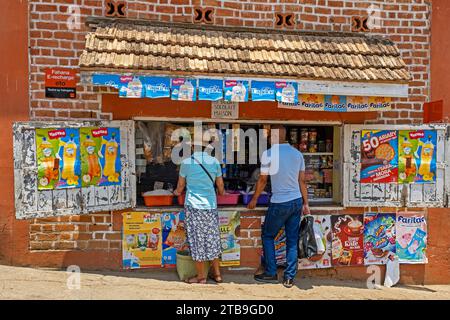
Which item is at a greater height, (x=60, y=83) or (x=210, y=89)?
(x=60, y=83)

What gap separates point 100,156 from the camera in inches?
212

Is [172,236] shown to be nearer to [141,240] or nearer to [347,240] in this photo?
[141,240]

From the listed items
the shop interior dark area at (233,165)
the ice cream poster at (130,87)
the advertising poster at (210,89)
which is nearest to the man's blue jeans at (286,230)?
the shop interior dark area at (233,165)

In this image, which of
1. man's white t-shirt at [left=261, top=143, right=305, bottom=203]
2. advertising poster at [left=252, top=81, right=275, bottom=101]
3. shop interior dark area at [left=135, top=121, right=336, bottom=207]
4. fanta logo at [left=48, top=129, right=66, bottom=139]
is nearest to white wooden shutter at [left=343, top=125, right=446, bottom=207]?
shop interior dark area at [left=135, top=121, right=336, bottom=207]

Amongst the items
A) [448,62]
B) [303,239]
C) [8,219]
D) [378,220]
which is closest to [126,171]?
[8,219]

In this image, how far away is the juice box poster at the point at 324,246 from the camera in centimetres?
601

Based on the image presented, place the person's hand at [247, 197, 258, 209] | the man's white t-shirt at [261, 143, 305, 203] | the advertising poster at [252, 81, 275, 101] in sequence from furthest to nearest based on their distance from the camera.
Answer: the person's hand at [247, 197, 258, 209], the man's white t-shirt at [261, 143, 305, 203], the advertising poster at [252, 81, 275, 101]

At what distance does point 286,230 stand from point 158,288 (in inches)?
70.3

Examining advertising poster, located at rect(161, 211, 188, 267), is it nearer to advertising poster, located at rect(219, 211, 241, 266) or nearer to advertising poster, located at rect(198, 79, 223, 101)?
advertising poster, located at rect(219, 211, 241, 266)

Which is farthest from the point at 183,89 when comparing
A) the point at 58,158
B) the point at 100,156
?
the point at 58,158

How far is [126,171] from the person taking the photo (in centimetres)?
560

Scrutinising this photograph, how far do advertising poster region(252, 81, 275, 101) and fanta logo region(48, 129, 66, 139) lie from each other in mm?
2334

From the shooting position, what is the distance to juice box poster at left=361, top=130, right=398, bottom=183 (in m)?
5.94

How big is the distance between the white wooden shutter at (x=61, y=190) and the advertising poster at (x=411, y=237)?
151 inches
